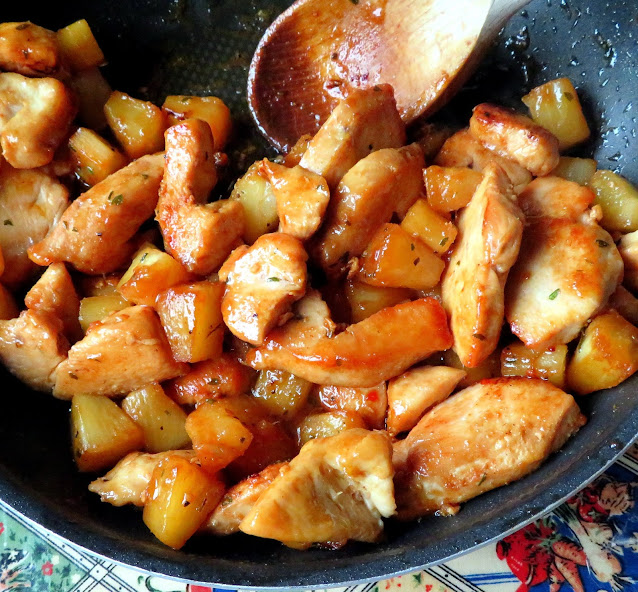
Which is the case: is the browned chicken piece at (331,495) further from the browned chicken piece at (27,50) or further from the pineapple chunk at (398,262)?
the browned chicken piece at (27,50)

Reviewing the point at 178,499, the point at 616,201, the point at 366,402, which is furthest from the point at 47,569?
the point at 616,201

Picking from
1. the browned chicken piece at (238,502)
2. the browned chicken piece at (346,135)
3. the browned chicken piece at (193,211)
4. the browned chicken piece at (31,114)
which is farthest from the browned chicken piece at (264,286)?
the browned chicken piece at (31,114)

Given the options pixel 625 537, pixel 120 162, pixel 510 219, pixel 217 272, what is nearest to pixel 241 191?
pixel 217 272

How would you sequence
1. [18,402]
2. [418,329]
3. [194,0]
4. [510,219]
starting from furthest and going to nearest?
[194,0] < [18,402] < [418,329] < [510,219]

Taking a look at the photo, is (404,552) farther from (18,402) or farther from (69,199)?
(69,199)

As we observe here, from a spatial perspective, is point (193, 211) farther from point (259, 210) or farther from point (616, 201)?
point (616, 201)
